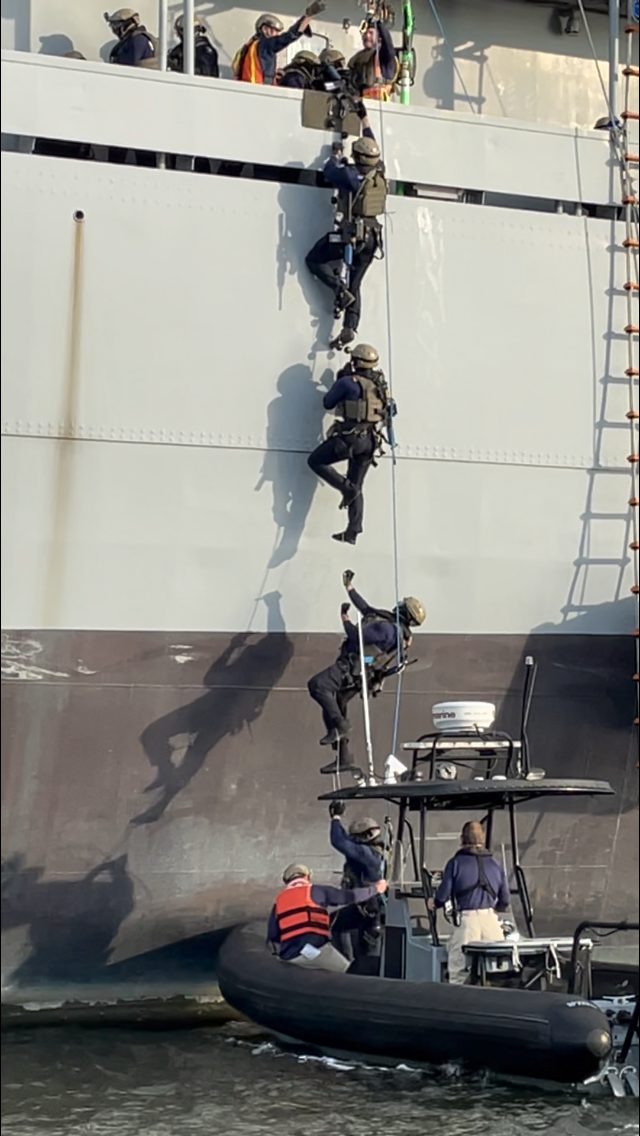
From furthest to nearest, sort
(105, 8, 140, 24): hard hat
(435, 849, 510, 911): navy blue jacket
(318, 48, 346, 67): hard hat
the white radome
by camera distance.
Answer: (318, 48, 346, 67): hard hat < (105, 8, 140, 24): hard hat < the white radome < (435, 849, 510, 911): navy blue jacket

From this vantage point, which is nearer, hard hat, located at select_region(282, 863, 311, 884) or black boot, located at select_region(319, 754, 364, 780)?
hard hat, located at select_region(282, 863, 311, 884)

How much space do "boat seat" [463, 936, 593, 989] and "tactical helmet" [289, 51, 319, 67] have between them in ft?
19.9

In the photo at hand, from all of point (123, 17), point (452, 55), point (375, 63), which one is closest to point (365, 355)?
point (375, 63)

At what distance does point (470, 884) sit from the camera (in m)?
8.23

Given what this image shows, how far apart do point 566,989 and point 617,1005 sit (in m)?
0.33

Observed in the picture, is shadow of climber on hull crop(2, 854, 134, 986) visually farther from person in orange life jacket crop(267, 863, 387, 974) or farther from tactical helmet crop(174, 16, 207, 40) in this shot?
tactical helmet crop(174, 16, 207, 40)

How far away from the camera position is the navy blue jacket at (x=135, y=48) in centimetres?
970

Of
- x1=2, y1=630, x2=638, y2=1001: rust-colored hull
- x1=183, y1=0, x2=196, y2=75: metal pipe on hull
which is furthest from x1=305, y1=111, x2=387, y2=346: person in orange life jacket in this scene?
x1=2, y1=630, x2=638, y2=1001: rust-colored hull

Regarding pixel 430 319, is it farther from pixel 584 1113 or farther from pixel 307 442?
pixel 584 1113

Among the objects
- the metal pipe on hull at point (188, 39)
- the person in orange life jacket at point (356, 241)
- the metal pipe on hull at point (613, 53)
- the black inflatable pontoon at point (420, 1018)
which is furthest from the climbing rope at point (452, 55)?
the black inflatable pontoon at point (420, 1018)

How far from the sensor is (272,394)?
31.4ft

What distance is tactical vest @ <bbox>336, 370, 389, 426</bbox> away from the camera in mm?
9320

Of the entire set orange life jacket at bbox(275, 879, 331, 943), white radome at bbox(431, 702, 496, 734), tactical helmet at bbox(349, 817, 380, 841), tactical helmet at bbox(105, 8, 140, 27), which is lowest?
orange life jacket at bbox(275, 879, 331, 943)

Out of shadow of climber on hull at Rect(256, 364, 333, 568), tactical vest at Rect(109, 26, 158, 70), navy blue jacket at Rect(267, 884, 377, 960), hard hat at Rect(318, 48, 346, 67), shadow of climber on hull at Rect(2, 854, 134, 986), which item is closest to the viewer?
navy blue jacket at Rect(267, 884, 377, 960)
